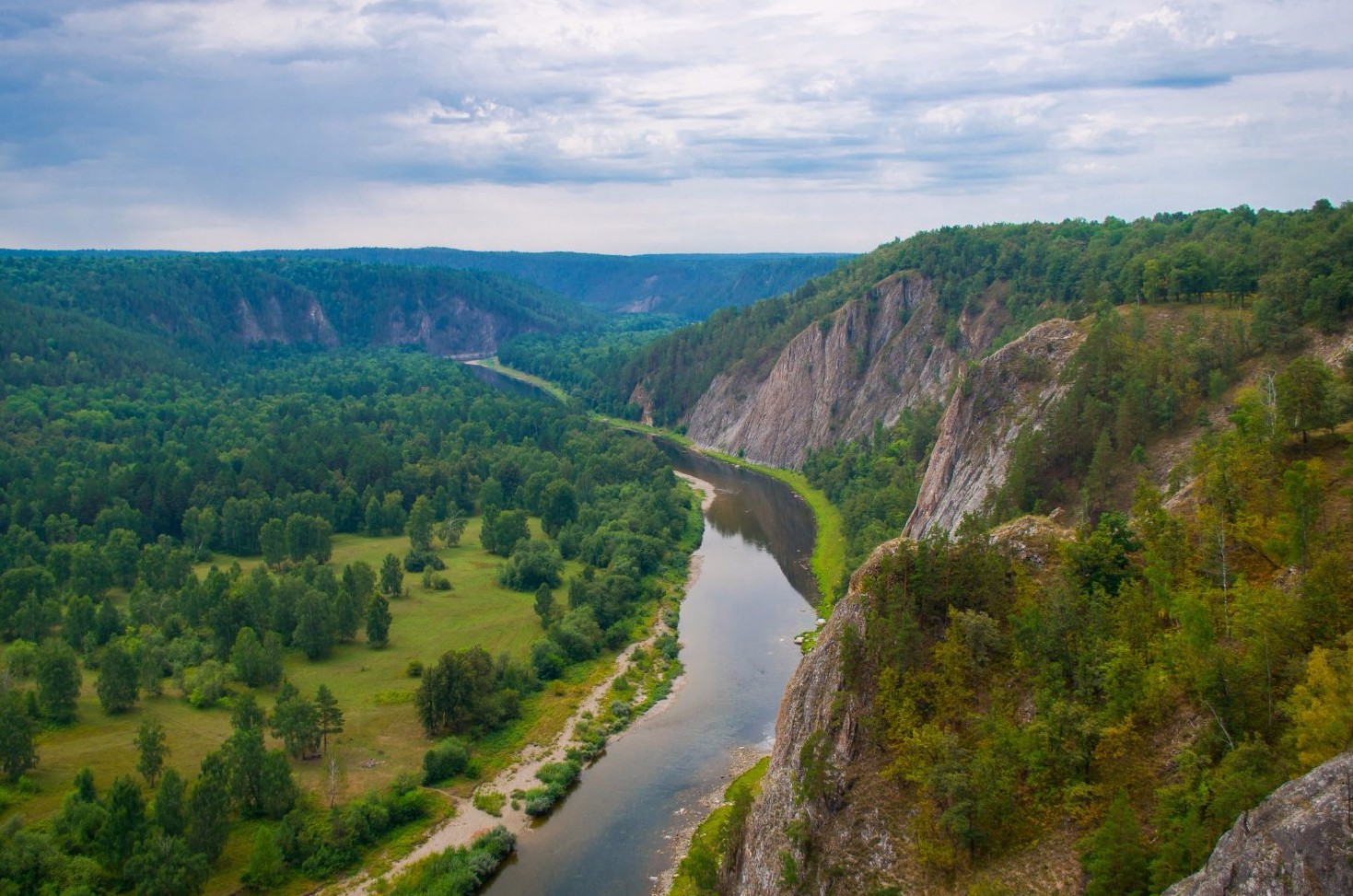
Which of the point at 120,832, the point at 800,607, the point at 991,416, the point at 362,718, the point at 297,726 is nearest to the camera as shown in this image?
the point at 120,832

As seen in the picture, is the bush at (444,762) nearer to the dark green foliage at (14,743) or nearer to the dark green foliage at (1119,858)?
the dark green foliage at (14,743)

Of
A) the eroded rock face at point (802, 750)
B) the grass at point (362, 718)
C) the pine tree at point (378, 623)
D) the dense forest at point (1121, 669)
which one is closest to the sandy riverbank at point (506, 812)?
the grass at point (362, 718)

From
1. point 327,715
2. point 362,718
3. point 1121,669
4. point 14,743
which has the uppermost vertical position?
point 1121,669

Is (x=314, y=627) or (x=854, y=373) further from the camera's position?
(x=854, y=373)

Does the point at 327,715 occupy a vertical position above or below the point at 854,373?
below

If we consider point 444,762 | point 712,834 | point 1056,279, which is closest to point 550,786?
point 444,762

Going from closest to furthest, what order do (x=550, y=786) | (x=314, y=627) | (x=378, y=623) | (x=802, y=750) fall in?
1. (x=802, y=750)
2. (x=550, y=786)
3. (x=314, y=627)
4. (x=378, y=623)

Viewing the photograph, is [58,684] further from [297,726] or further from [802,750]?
[802,750]
